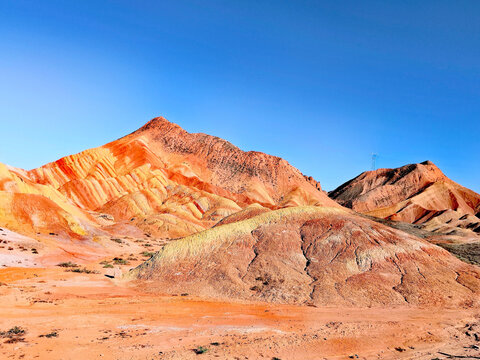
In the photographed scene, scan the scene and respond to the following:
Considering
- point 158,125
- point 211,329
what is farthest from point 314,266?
point 158,125

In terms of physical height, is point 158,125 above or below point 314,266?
above

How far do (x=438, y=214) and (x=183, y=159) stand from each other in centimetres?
8148

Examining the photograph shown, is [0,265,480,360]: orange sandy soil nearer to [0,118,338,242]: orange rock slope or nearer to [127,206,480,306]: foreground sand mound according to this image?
[127,206,480,306]: foreground sand mound

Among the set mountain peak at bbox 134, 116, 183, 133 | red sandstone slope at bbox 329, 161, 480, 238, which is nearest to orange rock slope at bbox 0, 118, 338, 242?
mountain peak at bbox 134, 116, 183, 133

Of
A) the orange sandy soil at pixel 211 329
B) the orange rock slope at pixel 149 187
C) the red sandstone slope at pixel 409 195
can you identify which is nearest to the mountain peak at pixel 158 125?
the orange rock slope at pixel 149 187

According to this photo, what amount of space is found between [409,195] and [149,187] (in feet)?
326

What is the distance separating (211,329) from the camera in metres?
13.2

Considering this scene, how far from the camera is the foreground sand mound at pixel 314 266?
1866 centimetres

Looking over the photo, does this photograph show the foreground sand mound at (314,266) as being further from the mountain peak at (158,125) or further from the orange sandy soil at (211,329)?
the mountain peak at (158,125)

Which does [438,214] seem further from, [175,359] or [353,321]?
[175,359]

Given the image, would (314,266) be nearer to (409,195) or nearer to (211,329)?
(211,329)

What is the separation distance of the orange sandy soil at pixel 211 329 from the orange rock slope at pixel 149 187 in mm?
23264

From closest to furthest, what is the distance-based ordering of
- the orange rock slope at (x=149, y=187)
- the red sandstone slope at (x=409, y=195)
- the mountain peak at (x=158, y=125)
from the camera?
the orange rock slope at (x=149, y=187), the red sandstone slope at (x=409, y=195), the mountain peak at (x=158, y=125)

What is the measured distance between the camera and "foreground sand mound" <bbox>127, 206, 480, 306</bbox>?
18.7 metres
